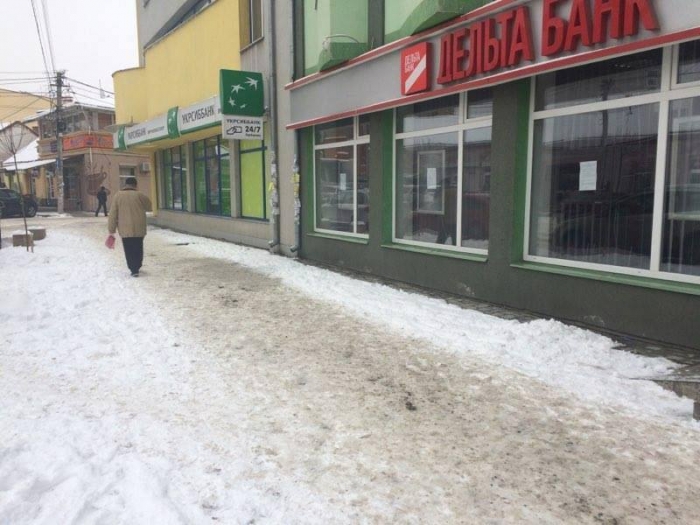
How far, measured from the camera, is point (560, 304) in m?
6.13

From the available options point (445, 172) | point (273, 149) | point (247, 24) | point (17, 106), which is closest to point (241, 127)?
point (273, 149)

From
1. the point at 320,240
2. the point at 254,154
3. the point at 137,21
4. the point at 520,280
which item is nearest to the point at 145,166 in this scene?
the point at 137,21

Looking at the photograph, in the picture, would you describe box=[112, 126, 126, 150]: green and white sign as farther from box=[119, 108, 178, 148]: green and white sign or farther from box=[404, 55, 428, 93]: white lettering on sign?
box=[404, 55, 428, 93]: white lettering on sign

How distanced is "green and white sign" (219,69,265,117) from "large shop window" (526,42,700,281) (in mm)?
7315

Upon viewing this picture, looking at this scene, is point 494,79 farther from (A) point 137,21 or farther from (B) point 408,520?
(A) point 137,21

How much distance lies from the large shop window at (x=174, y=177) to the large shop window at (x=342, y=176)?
9.33 meters

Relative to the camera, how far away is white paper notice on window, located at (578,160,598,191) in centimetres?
607

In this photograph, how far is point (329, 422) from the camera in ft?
12.6

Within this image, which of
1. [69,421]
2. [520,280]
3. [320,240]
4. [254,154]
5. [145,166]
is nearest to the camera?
[69,421]

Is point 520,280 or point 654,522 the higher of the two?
point 520,280

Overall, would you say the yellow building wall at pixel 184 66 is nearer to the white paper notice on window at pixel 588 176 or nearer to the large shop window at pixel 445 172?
the large shop window at pixel 445 172

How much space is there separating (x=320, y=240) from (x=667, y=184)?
6703 millimetres

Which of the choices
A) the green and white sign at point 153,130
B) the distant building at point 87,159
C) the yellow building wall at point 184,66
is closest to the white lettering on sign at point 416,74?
the yellow building wall at point 184,66

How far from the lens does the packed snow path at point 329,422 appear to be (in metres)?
2.86
